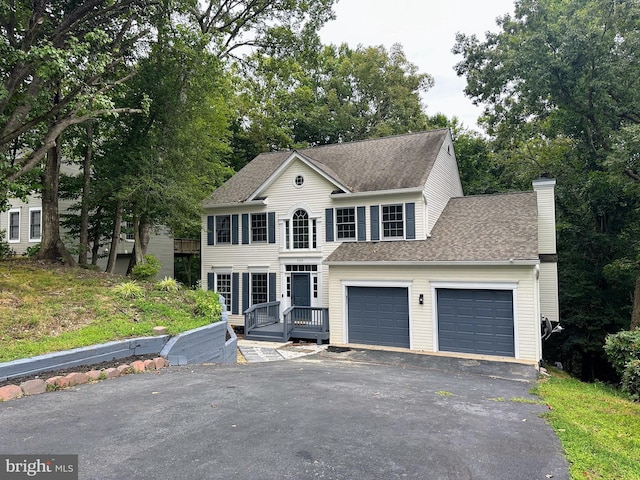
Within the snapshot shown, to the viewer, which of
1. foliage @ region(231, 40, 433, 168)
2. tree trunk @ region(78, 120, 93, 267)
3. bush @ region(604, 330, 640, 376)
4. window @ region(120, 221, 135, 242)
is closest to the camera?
bush @ region(604, 330, 640, 376)

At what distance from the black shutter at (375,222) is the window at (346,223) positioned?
0.79 metres

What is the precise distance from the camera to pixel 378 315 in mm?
13461

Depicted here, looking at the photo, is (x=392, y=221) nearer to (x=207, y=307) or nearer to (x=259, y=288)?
(x=259, y=288)

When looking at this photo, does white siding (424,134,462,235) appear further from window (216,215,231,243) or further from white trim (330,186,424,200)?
window (216,215,231,243)

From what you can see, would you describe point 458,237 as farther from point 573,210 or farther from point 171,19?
point 171,19

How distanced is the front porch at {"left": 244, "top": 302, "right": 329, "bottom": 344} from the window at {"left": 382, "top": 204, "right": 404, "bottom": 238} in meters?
3.71

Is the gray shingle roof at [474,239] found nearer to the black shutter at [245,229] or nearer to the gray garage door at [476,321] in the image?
the gray garage door at [476,321]

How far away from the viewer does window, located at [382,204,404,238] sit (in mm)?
14891

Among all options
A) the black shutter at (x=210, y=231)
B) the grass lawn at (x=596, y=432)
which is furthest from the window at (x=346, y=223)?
the grass lawn at (x=596, y=432)

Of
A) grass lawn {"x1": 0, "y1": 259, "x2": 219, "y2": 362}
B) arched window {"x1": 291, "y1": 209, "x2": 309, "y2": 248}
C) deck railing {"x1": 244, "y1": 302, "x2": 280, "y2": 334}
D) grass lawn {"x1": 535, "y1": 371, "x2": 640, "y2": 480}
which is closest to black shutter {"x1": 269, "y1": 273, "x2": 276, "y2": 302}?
deck railing {"x1": 244, "y1": 302, "x2": 280, "y2": 334}

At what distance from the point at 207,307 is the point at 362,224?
7146mm

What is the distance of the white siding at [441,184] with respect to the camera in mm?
14961

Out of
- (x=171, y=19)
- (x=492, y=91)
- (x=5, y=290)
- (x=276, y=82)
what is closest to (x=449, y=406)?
(x=5, y=290)

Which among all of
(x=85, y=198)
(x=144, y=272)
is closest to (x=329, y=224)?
(x=144, y=272)
